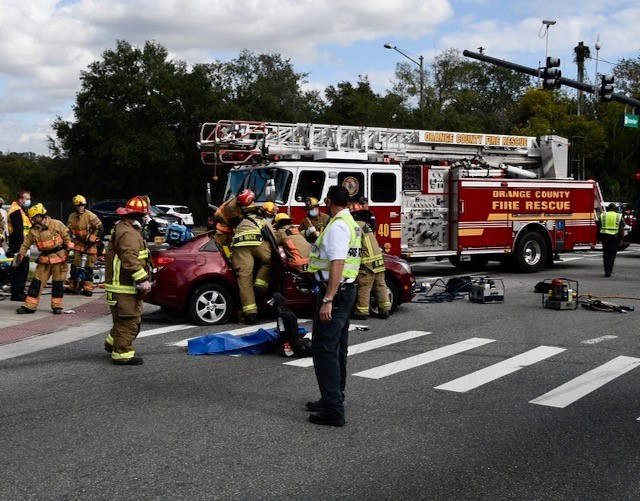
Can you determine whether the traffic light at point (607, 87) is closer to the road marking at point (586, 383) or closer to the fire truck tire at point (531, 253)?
the fire truck tire at point (531, 253)

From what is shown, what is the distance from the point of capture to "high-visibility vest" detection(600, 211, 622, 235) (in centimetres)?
1675

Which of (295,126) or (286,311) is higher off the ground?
(295,126)

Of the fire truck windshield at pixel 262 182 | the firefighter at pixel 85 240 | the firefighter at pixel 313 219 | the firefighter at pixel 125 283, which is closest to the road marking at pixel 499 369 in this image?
the firefighter at pixel 125 283

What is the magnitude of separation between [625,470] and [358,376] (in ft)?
10.1

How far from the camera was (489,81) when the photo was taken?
8912cm

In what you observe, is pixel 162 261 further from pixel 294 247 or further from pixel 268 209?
pixel 294 247

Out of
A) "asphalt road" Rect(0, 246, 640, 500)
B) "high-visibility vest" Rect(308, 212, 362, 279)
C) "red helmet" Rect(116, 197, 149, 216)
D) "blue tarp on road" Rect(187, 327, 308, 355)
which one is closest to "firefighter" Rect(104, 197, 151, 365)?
"red helmet" Rect(116, 197, 149, 216)

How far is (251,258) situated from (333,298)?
4693 millimetres

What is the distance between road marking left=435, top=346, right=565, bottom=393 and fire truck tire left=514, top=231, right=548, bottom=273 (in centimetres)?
897

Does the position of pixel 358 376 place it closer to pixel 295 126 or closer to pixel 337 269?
pixel 337 269

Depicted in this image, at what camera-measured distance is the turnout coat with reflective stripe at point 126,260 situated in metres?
7.84

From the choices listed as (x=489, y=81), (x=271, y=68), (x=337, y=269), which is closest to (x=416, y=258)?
(x=337, y=269)

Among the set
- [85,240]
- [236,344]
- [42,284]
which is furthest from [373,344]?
[85,240]

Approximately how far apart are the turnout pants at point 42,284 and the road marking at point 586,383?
299 inches
